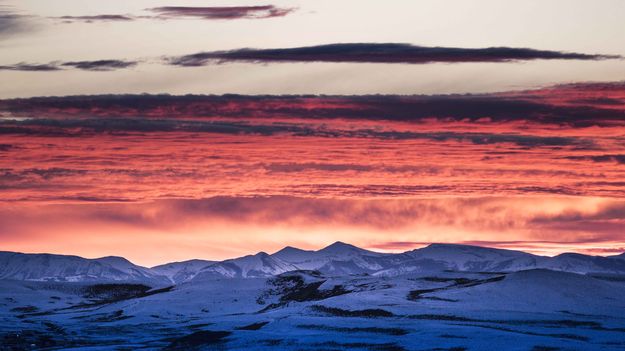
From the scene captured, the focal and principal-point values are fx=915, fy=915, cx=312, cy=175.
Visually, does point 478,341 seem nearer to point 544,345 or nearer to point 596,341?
point 544,345

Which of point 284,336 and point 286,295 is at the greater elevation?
point 284,336

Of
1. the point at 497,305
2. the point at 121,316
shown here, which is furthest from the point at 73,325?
the point at 497,305

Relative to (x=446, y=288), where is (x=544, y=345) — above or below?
above

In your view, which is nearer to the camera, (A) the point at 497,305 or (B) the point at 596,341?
(B) the point at 596,341

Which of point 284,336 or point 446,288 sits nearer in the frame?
point 284,336

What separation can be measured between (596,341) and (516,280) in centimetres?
6934

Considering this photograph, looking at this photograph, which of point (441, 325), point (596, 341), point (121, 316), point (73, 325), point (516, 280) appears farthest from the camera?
point (516, 280)

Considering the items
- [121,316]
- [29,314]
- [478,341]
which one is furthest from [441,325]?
[29,314]

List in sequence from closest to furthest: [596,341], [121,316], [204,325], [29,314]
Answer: [596,341] → [204,325] → [121,316] → [29,314]

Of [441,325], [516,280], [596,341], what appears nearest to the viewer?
[596,341]

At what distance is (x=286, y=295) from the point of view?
185 metres

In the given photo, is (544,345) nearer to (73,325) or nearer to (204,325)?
(204,325)

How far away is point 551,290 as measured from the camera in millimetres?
158750

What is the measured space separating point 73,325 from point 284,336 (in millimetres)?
51826
